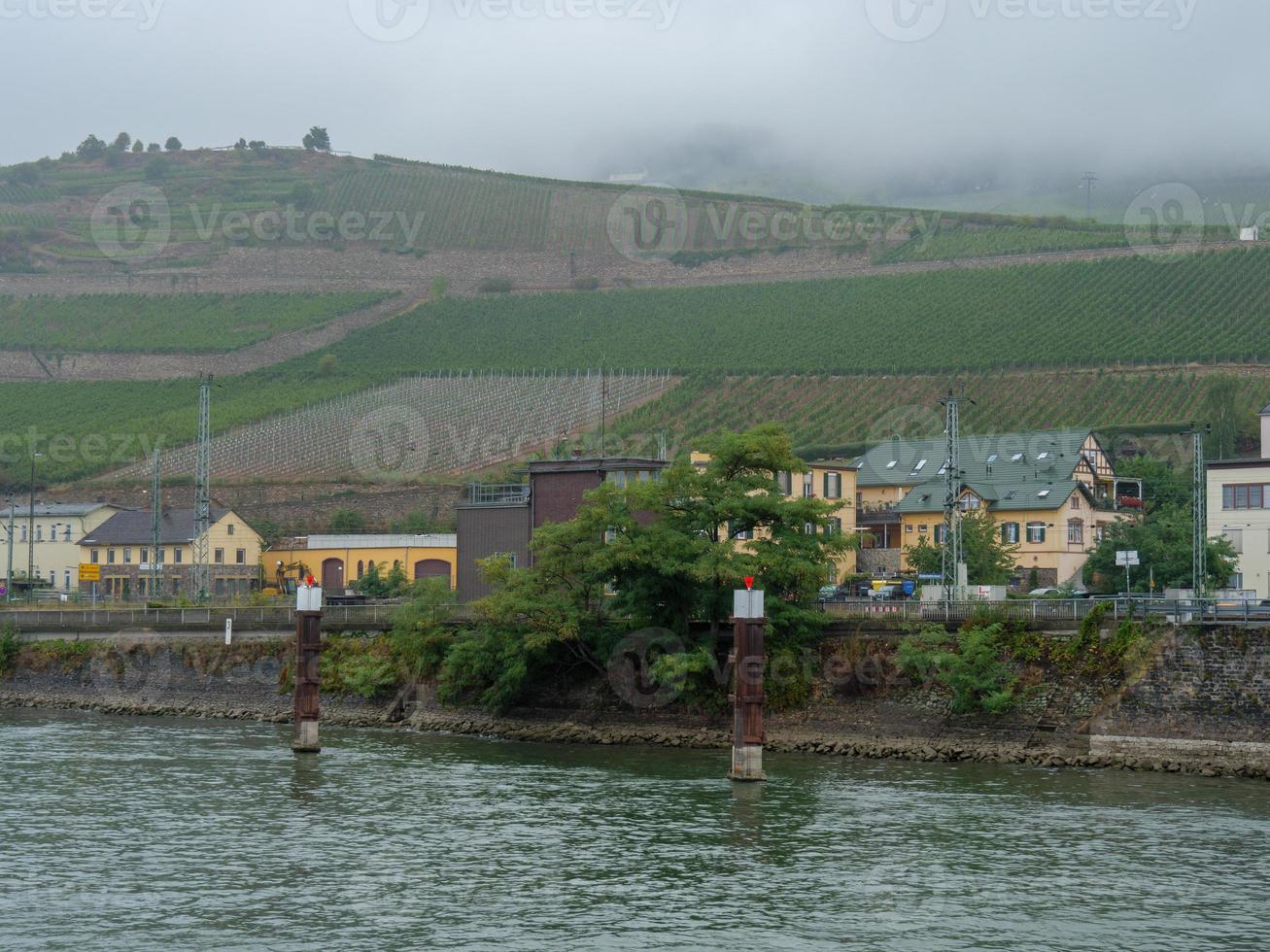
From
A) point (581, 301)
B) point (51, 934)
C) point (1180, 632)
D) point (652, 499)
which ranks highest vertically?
point (581, 301)

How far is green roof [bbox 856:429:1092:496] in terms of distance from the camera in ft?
283

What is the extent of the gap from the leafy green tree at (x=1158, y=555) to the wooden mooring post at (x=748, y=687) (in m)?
26.6

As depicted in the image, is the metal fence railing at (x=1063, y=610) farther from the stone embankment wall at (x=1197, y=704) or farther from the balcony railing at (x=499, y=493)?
the balcony railing at (x=499, y=493)

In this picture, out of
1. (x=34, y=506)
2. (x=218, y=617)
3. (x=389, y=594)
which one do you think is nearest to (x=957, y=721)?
(x=218, y=617)

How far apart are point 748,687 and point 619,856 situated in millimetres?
9995

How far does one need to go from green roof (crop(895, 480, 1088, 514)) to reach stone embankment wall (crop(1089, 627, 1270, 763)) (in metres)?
35.1

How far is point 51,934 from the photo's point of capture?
28.0 m

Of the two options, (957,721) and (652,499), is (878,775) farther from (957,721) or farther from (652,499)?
(652,499)

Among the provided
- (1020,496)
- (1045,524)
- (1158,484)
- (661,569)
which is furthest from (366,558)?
(661,569)

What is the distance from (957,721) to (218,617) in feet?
118

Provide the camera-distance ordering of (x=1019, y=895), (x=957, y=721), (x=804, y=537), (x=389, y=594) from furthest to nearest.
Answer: (x=389, y=594), (x=804, y=537), (x=957, y=721), (x=1019, y=895)

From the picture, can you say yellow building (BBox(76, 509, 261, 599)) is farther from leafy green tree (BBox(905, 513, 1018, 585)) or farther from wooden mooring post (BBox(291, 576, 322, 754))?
wooden mooring post (BBox(291, 576, 322, 754))

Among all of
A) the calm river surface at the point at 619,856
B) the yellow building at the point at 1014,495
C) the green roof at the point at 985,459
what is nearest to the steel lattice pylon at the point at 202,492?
the yellow building at the point at 1014,495

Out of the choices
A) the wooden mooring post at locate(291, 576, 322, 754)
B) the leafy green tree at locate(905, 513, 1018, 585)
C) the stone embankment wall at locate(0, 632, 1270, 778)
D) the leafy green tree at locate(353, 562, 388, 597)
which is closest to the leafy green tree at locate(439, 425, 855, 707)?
the stone embankment wall at locate(0, 632, 1270, 778)
